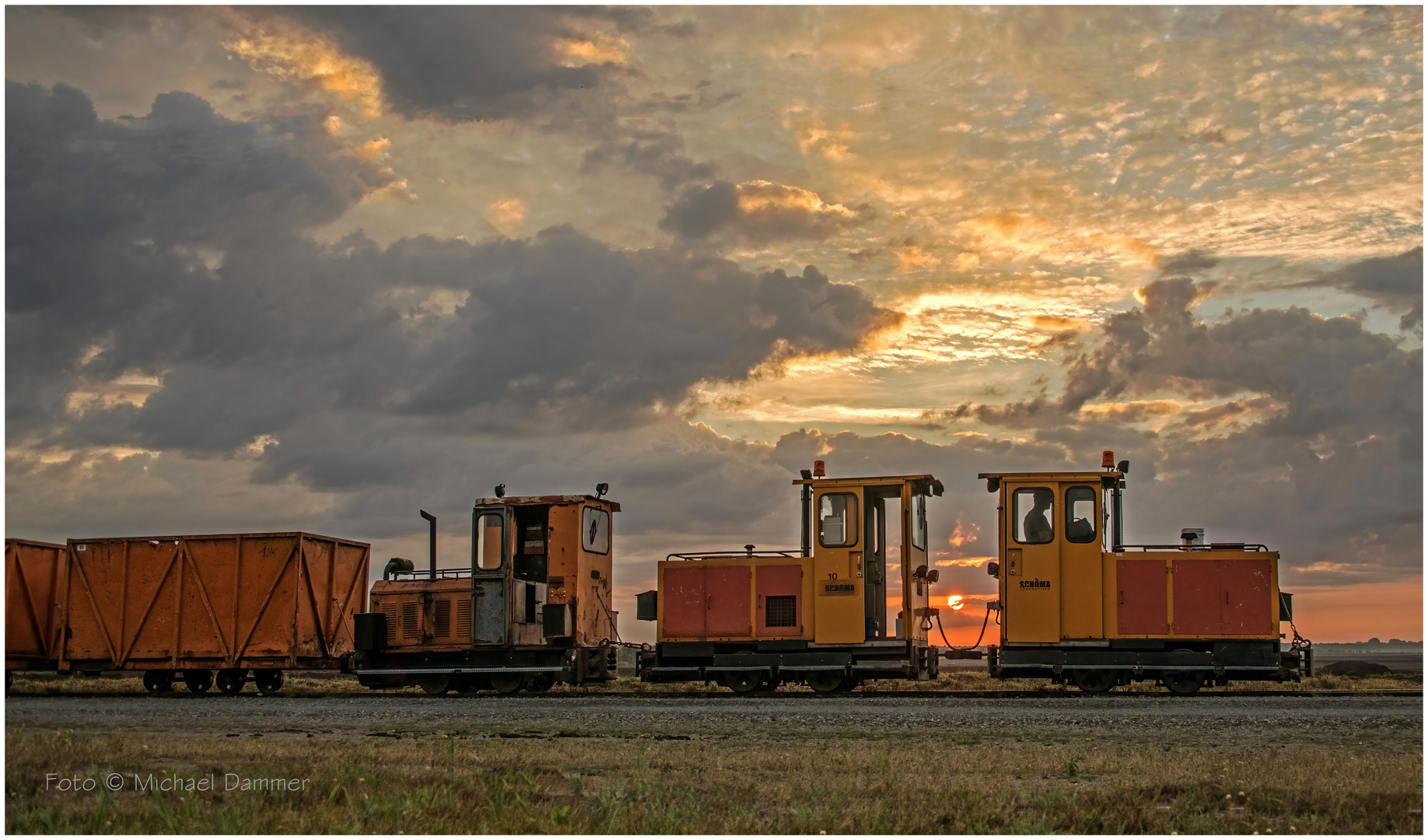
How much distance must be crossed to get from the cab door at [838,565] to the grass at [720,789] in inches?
307

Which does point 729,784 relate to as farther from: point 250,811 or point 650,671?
point 650,671

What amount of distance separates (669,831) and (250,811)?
9.12ft

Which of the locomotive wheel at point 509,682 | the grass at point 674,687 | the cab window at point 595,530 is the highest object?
the cab window at point 595,530

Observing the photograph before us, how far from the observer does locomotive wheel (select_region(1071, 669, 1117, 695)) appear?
19.0 m

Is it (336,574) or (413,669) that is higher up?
(336,574)

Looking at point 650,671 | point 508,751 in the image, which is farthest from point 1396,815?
point 650,671

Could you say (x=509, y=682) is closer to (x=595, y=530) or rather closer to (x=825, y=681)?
(x=595, y=530)

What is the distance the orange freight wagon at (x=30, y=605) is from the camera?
22.7m

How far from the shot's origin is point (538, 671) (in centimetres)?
2081

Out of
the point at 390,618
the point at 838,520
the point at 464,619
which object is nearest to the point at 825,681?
the point at 838,520

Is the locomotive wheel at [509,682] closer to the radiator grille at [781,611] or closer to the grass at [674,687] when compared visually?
the grass at [674,687]

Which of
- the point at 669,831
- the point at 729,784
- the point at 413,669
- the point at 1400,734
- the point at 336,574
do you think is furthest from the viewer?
the point at 336,574

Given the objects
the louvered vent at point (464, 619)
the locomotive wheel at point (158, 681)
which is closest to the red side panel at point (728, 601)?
the louvered vent at point (464, 619)

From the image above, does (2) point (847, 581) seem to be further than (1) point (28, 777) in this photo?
Yes
